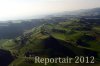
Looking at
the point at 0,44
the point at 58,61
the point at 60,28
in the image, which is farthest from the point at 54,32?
the point at 58,61

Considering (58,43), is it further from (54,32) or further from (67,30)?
(67,30)

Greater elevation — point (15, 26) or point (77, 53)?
point (15, 26)

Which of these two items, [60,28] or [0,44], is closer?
[0,44]

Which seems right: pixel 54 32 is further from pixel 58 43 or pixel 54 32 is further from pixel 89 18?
pixel 89 18

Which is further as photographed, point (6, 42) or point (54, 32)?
point (54, 32)

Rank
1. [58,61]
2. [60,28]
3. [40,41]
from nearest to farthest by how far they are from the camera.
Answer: [58,61] < [40,41] < [60,28]

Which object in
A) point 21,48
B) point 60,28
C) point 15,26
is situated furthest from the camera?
point 60,28

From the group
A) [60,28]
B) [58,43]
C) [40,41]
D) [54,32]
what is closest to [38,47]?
[40,41]

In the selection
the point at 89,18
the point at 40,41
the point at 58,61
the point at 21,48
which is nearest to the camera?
the point at 58,61

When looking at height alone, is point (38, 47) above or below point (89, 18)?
below
